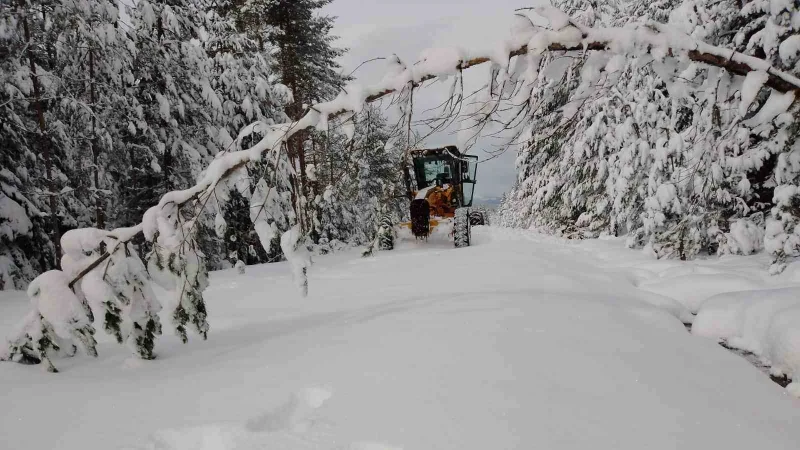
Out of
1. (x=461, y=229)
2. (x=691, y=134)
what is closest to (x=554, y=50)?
(x=691, y=134)

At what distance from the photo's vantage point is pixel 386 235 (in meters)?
10.9

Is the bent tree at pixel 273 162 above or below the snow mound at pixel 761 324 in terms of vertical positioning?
above

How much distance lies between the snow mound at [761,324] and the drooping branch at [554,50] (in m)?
1.82

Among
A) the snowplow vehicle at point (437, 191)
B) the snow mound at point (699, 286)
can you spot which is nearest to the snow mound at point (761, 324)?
the snow mound at point (699, 286)

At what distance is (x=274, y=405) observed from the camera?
2041 millimetres

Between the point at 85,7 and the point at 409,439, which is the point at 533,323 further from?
the point at 85,7

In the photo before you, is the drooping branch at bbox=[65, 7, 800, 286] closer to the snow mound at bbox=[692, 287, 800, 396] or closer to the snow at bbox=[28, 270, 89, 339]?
the snow at bbox=[28, 270, 89, 339]

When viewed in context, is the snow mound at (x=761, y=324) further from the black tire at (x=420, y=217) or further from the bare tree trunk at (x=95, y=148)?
the bare tree trunk at (x=95, y=148)

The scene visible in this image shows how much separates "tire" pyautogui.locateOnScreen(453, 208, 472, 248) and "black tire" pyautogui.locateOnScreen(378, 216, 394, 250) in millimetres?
1644

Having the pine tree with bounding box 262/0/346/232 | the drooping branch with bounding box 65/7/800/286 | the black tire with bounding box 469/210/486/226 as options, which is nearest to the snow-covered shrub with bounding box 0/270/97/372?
the drooping branch with bounding box 65/7/800/286

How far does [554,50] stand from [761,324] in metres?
3.08

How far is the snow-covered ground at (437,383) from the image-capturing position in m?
1.83

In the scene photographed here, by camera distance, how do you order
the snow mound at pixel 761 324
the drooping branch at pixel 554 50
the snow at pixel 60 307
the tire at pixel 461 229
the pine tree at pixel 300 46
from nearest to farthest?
the drooping branch at pixel 554 50 < the snow at pixel 60 307 < the snow mound at pixel 761 324 < the tire at pixel 461 229 < the pine tree at pixel 300 46

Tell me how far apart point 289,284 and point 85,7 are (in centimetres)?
649
